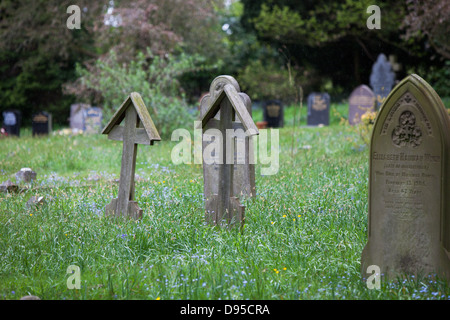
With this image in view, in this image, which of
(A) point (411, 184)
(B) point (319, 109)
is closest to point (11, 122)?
(B) point (319, 109)

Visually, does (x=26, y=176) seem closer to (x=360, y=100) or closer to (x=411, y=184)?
(x=411, y=184)

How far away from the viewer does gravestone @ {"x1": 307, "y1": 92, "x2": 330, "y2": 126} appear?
20.2 metres

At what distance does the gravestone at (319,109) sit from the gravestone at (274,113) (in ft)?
3.91

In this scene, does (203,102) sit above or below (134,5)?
below

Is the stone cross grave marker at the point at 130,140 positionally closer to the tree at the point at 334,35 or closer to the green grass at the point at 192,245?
the green grass at the point at 192,245

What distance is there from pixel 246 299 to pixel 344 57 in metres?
23.0

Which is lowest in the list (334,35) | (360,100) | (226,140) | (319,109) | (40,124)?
(226,140)

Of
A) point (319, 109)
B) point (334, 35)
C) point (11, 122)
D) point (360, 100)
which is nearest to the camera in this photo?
point (11, 122)

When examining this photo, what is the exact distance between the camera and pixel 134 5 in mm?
20266

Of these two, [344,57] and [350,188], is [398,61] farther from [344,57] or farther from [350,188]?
[350,188]

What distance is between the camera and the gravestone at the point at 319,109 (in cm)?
2020

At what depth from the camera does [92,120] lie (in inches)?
738

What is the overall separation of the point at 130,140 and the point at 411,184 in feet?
10.6
